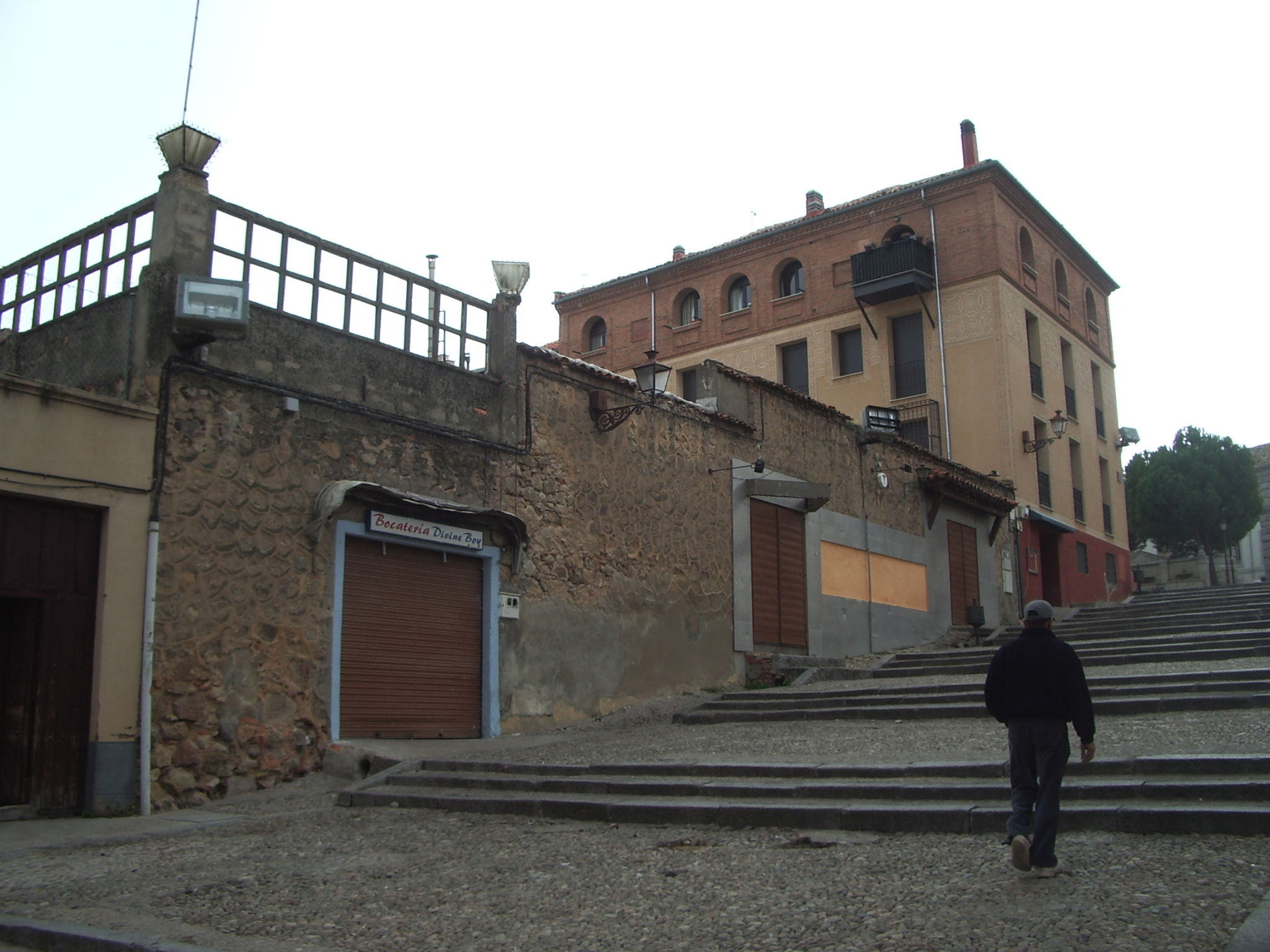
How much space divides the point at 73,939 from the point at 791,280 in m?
29.0

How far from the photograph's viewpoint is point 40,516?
9.65 metres

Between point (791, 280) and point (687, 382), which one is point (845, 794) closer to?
point (687, 382)

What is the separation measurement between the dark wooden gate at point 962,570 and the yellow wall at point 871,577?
142 cm

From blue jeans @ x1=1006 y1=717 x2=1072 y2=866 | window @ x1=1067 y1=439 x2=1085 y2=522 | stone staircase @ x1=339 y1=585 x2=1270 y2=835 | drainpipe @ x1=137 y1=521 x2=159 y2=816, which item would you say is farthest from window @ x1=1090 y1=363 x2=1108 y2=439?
blue jeans @ x1=1006 y1=717 x2=1072 y2=866

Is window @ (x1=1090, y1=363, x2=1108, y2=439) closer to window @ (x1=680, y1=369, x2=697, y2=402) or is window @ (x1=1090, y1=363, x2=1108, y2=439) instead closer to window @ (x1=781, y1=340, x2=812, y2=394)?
window @ (x1=781, y1=340, x2=812, y2=394)

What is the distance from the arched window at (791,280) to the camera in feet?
106

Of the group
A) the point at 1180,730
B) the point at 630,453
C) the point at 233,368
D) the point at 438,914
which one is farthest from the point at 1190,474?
the point at 438,914

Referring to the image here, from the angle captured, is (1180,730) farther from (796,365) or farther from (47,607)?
(796,365)

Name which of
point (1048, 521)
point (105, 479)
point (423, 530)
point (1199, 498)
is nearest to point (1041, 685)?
point (105, 479)

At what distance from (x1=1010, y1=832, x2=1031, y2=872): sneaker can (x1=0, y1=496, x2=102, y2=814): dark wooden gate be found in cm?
750

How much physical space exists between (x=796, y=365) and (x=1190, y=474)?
68.1 ft

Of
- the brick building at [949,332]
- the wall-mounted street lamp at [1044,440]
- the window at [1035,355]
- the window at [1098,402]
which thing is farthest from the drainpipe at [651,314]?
the window at [1098,402]

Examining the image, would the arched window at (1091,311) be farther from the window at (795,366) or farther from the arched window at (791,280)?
the window at (795,366)

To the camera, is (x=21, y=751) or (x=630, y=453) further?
(x=630, y=453)
